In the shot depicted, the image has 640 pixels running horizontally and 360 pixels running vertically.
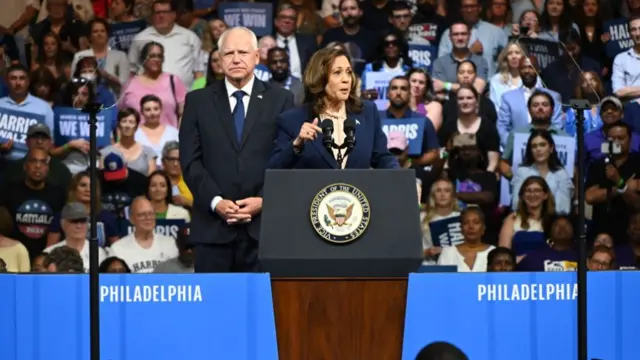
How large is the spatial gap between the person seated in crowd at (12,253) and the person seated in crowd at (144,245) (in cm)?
53

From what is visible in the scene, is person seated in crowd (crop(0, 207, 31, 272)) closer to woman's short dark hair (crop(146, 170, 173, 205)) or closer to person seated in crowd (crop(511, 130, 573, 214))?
woman's short dark hair (crop(146, 170, 173, 205))

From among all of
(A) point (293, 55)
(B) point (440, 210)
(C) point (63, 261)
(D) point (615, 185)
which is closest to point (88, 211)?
(C) point (63, 261)

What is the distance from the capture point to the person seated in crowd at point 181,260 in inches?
316

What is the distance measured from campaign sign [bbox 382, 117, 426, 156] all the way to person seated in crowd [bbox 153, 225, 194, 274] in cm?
148

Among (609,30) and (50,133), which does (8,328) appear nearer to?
(50,133)

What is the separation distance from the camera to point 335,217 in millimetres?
4109

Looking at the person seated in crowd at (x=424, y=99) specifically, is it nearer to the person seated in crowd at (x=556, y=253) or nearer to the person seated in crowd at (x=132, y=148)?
the person seated in crowd at (x=556, y=253)

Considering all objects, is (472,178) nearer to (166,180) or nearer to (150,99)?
(166,180)

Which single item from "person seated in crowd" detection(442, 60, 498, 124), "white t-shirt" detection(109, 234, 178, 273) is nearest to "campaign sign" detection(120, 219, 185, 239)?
"white t-shirt" detection(109, 234, 178, 273)

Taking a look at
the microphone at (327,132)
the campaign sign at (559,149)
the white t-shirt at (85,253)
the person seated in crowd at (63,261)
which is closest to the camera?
the microphone at (327,132)

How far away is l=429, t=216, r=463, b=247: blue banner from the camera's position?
821cm

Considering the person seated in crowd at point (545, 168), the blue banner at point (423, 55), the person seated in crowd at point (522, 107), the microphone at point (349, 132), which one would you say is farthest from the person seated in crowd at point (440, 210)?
the microphone at point (349, 132)

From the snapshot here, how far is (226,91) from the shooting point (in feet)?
17.2

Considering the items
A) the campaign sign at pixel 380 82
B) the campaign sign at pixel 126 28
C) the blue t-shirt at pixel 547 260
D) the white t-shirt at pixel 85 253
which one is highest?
the campaign sign at pixel 126 28
